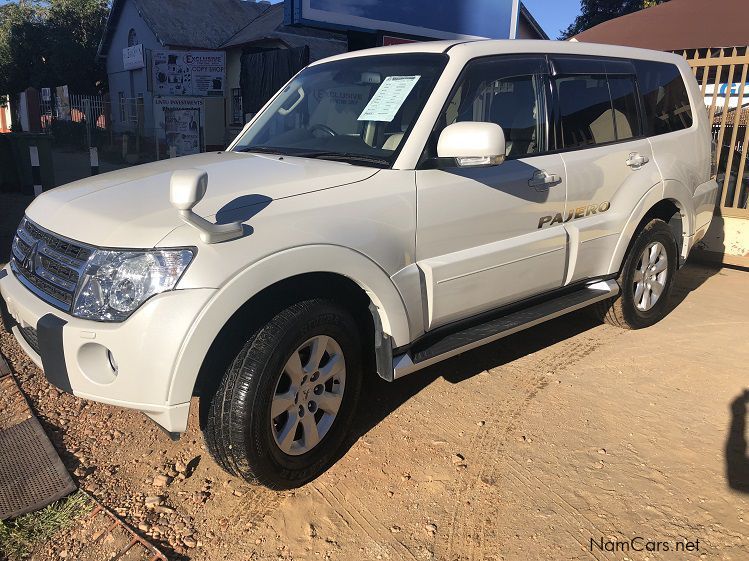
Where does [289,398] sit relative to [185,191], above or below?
below

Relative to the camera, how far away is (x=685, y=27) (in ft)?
26.7

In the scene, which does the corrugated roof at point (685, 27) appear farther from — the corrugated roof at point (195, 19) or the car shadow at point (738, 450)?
the corrugated roof at point (195, 19)

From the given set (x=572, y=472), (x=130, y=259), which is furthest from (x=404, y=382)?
(x=130, y=259)

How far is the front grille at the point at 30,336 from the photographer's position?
2641 millimetres

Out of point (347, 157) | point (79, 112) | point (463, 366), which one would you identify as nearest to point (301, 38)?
point (79, 112)

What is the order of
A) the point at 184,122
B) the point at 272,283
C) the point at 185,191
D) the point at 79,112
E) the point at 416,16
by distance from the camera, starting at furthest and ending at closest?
the point at 79,112 < the point at 184,122 < the point at 416,16 < the point at 272,283 < the point at 185,191

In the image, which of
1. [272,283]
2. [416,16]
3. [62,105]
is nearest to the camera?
[272,283]

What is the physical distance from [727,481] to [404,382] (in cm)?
183

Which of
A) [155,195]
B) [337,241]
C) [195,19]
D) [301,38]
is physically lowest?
[337,241]

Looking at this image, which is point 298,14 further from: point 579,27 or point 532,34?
point 579,27

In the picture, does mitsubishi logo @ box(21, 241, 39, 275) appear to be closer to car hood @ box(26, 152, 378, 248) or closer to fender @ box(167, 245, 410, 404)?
car hood @ box(26, 152, 378, 248)

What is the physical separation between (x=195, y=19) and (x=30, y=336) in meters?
26.3

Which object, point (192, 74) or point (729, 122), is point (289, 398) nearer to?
point (729, 122)

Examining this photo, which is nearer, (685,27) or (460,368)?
(460,368)
